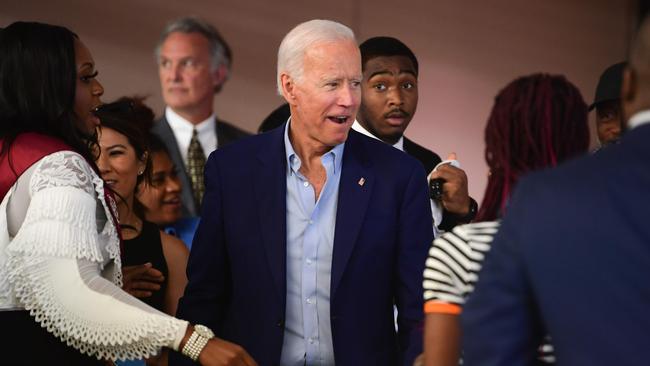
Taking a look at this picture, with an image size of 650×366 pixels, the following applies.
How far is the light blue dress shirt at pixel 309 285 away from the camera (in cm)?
331

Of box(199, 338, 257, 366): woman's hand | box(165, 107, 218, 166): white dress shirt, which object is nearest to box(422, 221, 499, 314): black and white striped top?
box(199, 338, 257, 366): woman's hand

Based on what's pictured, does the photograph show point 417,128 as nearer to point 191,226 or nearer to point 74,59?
point 191,226

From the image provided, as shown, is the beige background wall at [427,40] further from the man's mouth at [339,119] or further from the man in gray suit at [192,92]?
the man's mouth at [339,119]

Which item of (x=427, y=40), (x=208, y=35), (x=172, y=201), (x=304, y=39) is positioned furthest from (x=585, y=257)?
(x=427, y=40)

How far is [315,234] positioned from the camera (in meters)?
3.34

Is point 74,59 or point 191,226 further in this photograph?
point 191,226

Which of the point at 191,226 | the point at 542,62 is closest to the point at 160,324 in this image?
the point at 191,226

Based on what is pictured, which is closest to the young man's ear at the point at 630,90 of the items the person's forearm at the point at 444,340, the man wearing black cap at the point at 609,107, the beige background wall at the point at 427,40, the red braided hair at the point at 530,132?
the red braided hair at the point at 530,132

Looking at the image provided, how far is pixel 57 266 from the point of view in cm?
280

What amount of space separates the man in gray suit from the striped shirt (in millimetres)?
3259

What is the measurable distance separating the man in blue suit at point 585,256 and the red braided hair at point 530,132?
1.44 ft

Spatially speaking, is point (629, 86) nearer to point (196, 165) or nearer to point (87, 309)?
point (87, 309)

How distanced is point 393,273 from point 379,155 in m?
0.34

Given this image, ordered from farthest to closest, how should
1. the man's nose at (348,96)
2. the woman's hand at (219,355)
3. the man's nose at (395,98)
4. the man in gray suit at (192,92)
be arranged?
1. the man in gray suit at (192,92)
2. the man's nose at (395,98)
3. the man's nose at (348,96)
4. the woman's hand at (219,355)
